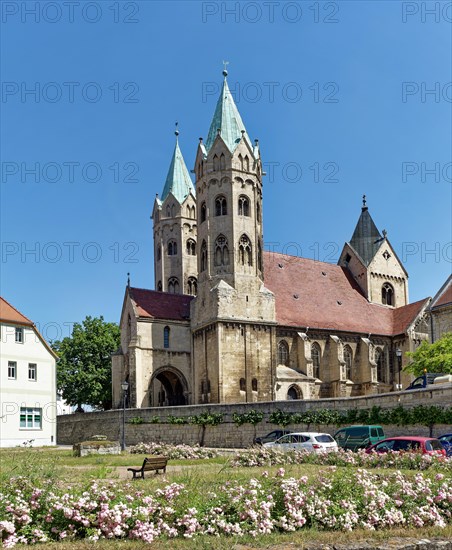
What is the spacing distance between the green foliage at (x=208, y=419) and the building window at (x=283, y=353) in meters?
13.9

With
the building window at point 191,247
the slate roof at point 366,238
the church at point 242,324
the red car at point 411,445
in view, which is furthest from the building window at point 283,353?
the red car at point 411,445

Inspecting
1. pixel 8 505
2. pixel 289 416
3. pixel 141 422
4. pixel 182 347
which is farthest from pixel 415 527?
pixel 182 347

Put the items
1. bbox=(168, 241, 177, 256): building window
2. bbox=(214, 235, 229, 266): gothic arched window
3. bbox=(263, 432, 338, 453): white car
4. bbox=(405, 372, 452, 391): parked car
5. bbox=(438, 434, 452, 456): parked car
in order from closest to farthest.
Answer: bbox=(438, 434, 452, 456): parked car, bbox=(263, 432, 338, 453): white car, bbox=(405, 372, 452, 391): parked car, bbox=(214, 235, 229, 266): gothic arched window, bbox=(168, 241, 177, 256): building window

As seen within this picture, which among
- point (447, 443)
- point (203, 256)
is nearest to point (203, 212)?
point (203, 256)

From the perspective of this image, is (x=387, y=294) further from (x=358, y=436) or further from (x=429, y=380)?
(x=358, y=436)

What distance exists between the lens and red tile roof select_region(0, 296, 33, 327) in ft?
155

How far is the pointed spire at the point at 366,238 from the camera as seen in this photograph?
69.2m

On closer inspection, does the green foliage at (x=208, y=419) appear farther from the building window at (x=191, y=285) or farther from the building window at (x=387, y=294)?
the building window at (x=387, y=294)

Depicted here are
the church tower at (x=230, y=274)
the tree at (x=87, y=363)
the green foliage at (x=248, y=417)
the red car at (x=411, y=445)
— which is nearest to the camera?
the red car at (x=411, y=445)

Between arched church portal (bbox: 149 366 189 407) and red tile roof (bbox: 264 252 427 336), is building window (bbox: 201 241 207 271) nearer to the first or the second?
red tile roof (bbox: 264 252 427 336)

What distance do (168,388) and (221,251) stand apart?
12.5 meters

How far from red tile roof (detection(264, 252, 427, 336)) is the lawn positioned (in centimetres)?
4261

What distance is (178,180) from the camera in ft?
249

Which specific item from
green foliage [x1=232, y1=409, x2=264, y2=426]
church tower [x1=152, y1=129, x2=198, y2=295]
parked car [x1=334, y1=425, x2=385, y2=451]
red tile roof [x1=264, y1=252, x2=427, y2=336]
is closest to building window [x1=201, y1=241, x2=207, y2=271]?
red tile roof [x1=264, y1=252, x2=427, y2=336]
